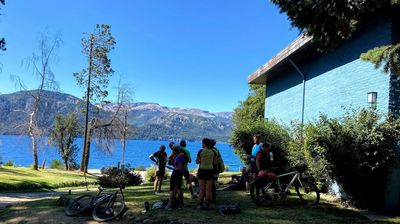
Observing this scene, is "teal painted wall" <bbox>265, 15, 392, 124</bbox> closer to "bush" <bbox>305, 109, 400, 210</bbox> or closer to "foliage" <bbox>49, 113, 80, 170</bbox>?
"bush" <bbox>305, 109, 400, 210</bbox>

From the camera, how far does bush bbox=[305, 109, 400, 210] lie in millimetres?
11164

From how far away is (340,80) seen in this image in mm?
14609

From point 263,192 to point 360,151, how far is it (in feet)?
9.42

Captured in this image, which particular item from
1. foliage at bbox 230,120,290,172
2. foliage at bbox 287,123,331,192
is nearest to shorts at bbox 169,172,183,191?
foliage at bbox 287,123,331,192

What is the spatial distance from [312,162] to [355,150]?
1575mm

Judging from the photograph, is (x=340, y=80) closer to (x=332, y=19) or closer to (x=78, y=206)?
(x=332, y=19)

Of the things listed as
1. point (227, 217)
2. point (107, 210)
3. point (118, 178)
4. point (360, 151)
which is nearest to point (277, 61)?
point (360, 151)

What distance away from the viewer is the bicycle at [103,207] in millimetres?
10711

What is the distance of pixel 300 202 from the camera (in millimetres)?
12141

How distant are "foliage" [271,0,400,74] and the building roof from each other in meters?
4.45

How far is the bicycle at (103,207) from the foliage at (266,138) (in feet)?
20.3

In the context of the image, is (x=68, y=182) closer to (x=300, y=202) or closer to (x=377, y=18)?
(x=300, y=202)

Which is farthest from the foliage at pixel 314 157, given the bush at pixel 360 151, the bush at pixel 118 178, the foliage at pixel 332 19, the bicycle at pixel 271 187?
the bush at pixel 118 178

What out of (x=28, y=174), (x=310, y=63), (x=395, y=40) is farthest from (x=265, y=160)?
(x=28, y=174)
